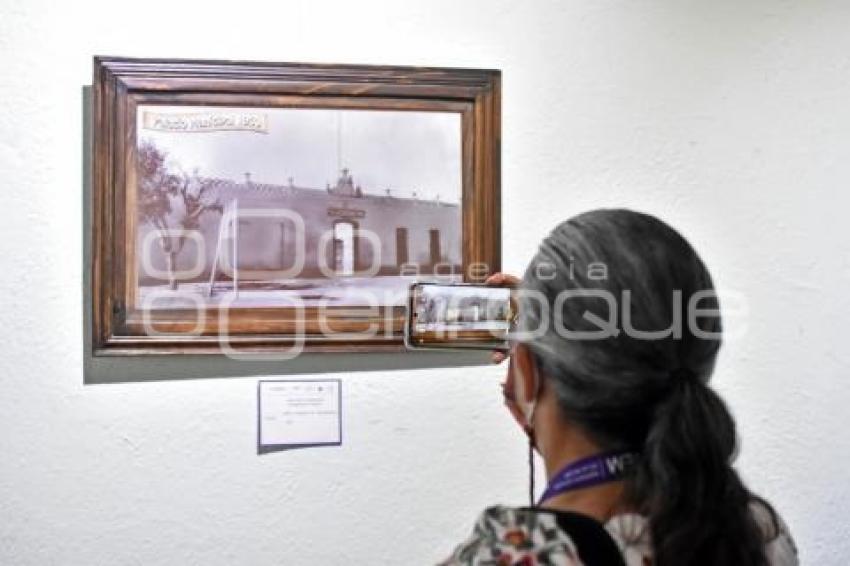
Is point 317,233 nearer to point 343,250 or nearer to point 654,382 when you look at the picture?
point 343,250

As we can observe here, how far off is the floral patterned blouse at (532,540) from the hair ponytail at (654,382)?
0.06ft

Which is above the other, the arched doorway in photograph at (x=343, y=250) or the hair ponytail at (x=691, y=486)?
the arched doorway in photograph at (x=343, y=250)

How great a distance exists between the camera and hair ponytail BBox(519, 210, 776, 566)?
57 centimetres

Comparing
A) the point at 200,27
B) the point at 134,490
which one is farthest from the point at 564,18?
the point at 134,490

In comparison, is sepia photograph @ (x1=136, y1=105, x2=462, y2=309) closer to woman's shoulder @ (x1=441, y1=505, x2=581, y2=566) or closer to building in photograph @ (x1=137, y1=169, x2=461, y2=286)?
building in photograph @ (x1=137, y1=169, x2=461, y2=286)

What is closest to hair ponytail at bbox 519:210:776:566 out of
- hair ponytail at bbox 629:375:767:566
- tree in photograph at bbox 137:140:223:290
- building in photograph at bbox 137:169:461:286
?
hair ponytail at bbox 629:375:767:566

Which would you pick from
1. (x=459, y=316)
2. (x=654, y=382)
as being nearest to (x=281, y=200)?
(x=459, y=316)

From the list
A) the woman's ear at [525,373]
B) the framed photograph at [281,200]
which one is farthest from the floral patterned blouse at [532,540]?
the framed photograph at [281,200]

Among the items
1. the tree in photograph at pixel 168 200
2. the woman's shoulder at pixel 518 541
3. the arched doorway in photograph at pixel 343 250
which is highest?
the tree in photograph at pixel 168 200

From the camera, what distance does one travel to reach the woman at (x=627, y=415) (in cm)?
57

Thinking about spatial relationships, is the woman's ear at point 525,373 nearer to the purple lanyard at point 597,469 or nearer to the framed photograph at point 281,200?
the purple lanyard at point 597,469

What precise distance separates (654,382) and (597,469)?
9 cm

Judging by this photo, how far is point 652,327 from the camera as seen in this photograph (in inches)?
22.6

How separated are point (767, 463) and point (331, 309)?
2.89 ft
